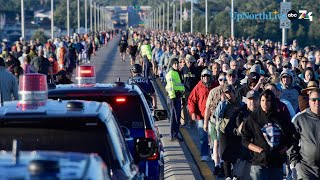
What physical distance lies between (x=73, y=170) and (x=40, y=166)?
0.91 ft

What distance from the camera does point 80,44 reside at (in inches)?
1993

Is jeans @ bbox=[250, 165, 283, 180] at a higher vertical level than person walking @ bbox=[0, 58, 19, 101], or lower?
lower

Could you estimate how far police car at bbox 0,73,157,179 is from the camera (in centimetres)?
696

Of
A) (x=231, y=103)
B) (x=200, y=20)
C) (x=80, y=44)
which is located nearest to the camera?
(x=231, y=103)

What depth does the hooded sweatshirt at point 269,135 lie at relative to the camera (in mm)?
10305

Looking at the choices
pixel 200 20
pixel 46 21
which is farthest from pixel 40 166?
pixel 46 21

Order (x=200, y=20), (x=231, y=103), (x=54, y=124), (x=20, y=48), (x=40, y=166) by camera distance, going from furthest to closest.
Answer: (x=200, y=20) → (x=20, y=48) → (x=231, y=103) → (x=54, y=124) → (x=40, y=166)

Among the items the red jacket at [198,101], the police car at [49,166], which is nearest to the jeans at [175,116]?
the red jacket at [198,101]

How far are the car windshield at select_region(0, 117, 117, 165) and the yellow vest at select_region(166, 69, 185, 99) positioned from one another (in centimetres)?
1159

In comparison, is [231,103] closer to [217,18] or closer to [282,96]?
[282,96]

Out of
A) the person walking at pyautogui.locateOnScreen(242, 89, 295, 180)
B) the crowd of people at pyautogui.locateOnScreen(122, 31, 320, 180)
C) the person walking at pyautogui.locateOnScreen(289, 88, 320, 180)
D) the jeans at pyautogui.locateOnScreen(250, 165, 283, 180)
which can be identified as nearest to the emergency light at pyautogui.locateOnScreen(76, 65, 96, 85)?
the crowd of people at pyautogui.locateOnScreen(122, 31, 320, 180)

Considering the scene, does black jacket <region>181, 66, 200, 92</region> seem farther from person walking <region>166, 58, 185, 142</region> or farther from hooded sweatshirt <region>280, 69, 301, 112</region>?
hooded sweatshirt <region>280, 69, 301, 112</region>

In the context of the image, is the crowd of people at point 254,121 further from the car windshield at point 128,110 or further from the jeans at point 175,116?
the car windshield at point 128,110

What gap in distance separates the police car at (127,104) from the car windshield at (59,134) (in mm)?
2599
